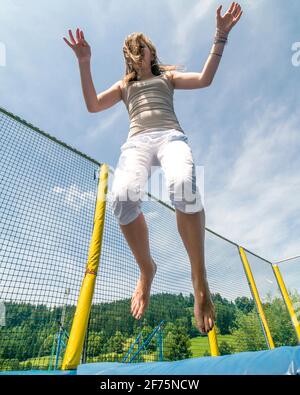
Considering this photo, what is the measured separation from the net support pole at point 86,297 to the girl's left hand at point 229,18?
1.77m

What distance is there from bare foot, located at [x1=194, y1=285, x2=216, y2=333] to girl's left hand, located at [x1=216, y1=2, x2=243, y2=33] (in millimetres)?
1459

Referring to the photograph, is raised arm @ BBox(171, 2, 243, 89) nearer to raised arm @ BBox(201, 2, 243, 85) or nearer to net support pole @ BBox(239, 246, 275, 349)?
raised arm @ BBox(201, 2, 243, 85)

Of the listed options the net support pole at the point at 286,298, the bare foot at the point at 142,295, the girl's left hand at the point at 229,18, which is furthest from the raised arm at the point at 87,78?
the net support pole at the point at 286,298

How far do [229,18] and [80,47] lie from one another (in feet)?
2.93

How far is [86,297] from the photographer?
1.95 meters

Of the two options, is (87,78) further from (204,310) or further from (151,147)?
(204,310)

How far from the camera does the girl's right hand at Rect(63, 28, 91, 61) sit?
5.04ft

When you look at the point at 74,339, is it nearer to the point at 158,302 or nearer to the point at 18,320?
the point at 18,320

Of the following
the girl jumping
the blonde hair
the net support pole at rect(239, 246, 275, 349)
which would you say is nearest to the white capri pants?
the girl jumping

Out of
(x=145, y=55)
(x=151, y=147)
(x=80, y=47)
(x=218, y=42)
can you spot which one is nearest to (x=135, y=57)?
(x=145, y=55)

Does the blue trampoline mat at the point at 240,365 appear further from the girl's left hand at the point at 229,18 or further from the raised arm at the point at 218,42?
the girl's left hand at the point at 229,18

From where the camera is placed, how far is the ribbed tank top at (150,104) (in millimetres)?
1481

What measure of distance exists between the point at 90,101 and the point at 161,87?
451 millimetres
